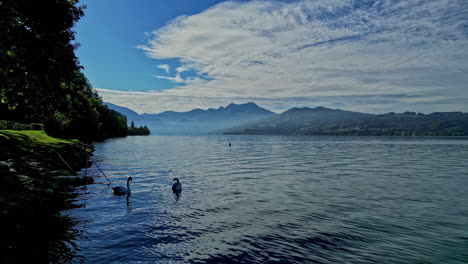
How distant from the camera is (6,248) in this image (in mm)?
11953

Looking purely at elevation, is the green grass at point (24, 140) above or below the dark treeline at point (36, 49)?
below

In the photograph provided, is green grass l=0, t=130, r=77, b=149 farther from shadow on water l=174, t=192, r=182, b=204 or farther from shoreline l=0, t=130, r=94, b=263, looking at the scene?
shadow on water l=174, t=192, r=182, b=204

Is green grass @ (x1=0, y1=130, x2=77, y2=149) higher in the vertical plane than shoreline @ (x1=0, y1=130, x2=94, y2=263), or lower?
higher

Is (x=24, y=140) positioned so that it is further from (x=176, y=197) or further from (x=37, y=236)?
(x=37, y=236)

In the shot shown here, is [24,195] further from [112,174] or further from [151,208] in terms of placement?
[112,174]

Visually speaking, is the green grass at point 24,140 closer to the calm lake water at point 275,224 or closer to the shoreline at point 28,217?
the calm lake water at point 275,224

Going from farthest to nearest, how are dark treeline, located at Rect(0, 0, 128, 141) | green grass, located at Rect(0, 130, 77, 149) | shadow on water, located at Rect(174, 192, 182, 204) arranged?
green grass, located at Rect(0, 130, 77, 149)
dark treeline, located at Rect(0, 0, 128, 141)
shadow on water, located at Rect(174, 192, 182, 204)

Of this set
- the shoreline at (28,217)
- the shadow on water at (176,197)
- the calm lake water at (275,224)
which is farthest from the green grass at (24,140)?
the shadow on water at (176,197)

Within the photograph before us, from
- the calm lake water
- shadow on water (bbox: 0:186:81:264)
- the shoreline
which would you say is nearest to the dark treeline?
the shoreline

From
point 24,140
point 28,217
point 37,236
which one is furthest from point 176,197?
point 24,140

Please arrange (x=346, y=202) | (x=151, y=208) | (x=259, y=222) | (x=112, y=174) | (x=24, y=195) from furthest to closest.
Answer: (x=112, y=174), (x=346, y=202), (x=151, y=208), (x=259, y=222), (x=24, y=195)

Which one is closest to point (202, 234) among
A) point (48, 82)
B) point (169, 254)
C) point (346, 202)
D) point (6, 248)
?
point (169, 254)

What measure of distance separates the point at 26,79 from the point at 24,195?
15.6 metres

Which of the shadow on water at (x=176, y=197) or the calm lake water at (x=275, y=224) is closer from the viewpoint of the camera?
the calm lake water at (x=275, y=224)
